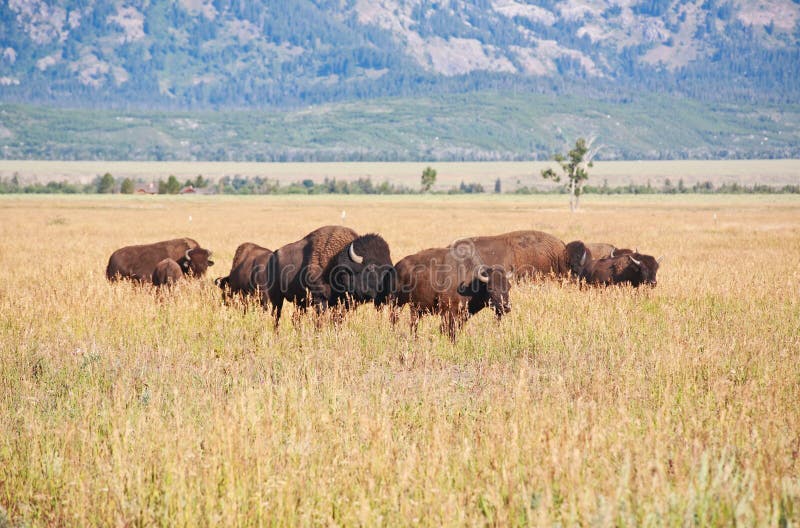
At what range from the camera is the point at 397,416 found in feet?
22.4

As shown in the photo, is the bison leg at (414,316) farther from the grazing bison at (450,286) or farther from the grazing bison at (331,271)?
the grazing bison at (331,271)

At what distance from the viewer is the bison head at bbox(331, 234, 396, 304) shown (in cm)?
1093

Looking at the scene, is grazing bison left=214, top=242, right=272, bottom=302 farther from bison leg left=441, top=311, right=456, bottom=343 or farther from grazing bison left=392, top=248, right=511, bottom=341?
bison leg left=441, top=311, right=456, bottom=343

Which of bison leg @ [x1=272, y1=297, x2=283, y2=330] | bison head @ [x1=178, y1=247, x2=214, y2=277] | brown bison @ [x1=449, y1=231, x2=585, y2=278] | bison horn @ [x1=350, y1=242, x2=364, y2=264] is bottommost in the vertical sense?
bison leg @ [x1=272, y1=297, x2=283, y2=330]

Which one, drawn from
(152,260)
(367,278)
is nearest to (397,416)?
(367,278)

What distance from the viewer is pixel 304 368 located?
28.7 feet

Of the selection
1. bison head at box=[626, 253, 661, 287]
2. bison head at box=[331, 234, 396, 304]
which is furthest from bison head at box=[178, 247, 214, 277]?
bison head at box=[626, 253, 661, 287]

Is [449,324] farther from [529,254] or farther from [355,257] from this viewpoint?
[529,254]

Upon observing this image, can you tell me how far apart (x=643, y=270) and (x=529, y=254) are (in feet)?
6.99

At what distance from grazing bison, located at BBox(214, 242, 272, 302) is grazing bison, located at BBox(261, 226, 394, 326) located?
1.35 ft

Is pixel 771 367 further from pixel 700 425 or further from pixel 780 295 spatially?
pixel 780 295

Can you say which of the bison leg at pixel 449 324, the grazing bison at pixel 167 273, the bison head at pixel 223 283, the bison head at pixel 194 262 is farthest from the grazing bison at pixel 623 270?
the grazing bison at pixel 167 273

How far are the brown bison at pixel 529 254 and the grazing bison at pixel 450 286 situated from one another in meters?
3.85

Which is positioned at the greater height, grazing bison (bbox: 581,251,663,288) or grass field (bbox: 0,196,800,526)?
grazing bison (bbox: 581,251,663,288)
